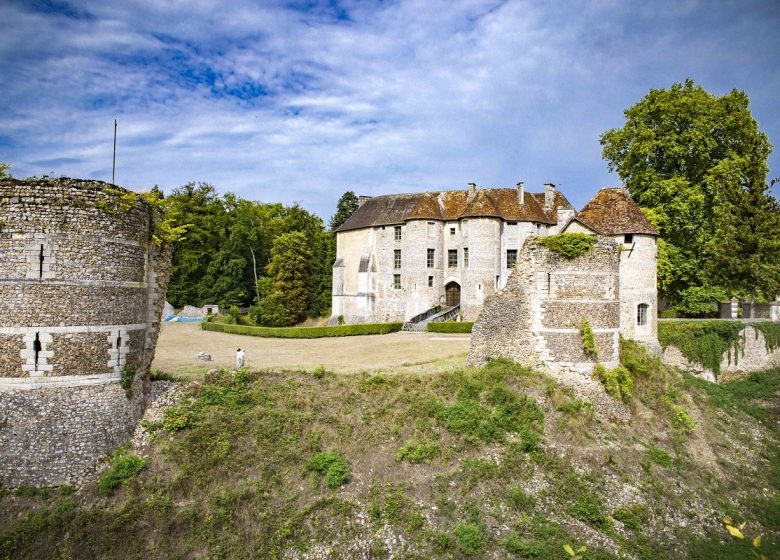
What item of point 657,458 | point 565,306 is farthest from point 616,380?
point 565,306

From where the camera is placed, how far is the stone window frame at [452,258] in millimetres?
38031

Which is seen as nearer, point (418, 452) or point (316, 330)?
point (418, 452)

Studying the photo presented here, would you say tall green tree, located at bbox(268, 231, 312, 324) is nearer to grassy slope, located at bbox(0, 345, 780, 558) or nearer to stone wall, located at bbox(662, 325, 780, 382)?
grassy slope, located at bbox(0, 345, 780, 558)

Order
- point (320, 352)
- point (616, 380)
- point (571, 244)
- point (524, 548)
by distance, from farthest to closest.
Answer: point (320, 352) → point (616, 380) → point (571, 244) → point (524, 548)

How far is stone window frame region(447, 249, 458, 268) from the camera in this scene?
38031 mm

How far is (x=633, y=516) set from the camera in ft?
41.9

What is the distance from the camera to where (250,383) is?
15.4 m

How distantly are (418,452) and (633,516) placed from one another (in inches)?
216

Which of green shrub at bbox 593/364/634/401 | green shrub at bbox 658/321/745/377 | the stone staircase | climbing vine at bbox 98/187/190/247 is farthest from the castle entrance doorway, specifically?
climbing vine at bbox 98/187/190/247

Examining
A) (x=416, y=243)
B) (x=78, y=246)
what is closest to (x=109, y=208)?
(x=78, y=246)

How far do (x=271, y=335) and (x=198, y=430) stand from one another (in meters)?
19.7

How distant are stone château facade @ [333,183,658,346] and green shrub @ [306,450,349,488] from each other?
21.7 meters

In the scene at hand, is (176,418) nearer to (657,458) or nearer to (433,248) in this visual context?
(657,458)

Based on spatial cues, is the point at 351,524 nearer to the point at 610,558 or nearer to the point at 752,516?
the point at 610,558
